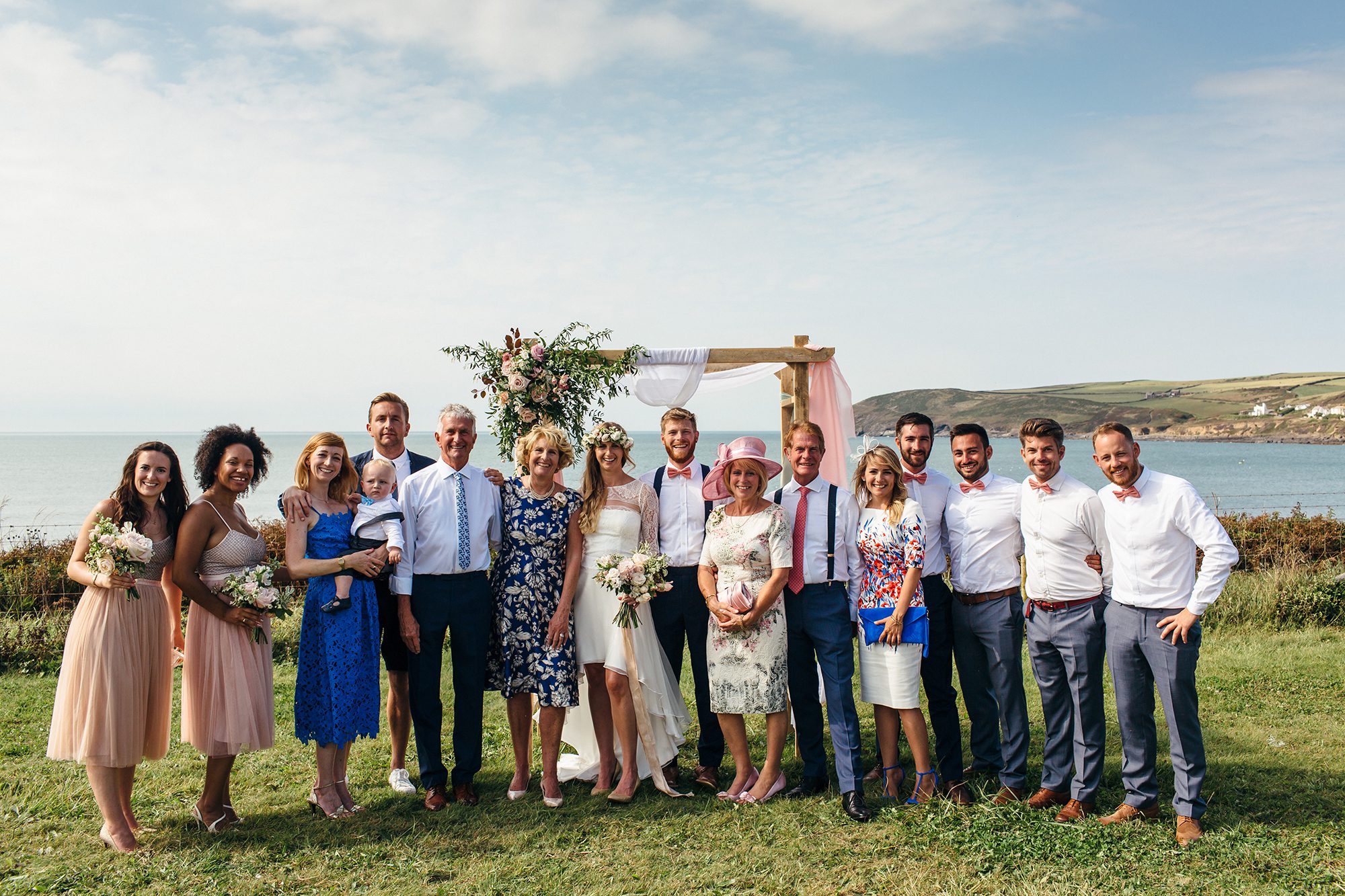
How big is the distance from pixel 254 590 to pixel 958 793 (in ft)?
12.6

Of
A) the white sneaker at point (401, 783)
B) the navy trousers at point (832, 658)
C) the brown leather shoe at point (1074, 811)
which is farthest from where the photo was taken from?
the white sneaker at point (401, 783)

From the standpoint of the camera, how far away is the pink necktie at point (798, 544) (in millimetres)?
4902

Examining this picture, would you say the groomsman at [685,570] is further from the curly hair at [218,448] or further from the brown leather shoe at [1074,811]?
the curly hair at [218,448]

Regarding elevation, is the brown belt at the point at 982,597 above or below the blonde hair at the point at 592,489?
below

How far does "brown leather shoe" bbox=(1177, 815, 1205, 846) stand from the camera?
13.7ft

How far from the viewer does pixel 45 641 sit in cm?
859

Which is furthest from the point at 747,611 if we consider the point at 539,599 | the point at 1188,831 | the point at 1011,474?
the point at 1011,474

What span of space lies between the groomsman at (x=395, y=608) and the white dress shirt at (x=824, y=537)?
2336mm

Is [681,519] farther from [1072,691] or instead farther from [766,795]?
[1072,691]

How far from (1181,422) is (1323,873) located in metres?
84.2

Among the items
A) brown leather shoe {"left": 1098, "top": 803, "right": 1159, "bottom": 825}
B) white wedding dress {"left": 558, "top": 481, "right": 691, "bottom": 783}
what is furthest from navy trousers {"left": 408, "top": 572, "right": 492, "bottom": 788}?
brown leather shoe {"left": 1098, "top": 803, "right": 1159, "bottom": 825}

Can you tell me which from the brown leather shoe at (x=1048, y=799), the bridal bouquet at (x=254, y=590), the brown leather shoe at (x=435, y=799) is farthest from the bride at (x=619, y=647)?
the brown leather shoe at (x=1048, y=799)

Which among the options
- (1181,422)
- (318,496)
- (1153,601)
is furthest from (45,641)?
(1181,422)

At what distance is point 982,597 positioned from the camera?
4.75 meters
